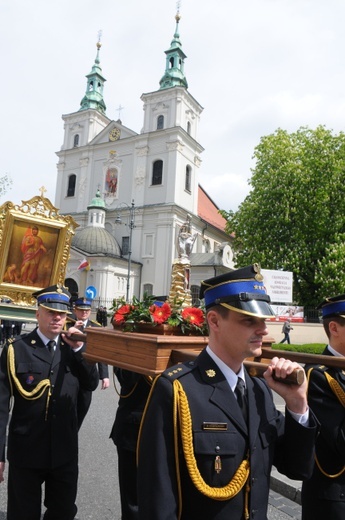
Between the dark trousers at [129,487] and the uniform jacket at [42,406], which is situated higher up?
the uniform jacket at [42,406]

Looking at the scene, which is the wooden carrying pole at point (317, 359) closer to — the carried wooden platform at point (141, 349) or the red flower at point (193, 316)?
the carried wooden platform at point (141, 349)

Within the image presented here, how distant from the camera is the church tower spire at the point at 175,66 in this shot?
141 feet

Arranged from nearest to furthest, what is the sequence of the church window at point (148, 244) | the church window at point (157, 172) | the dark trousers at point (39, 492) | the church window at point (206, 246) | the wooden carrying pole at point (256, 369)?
the wooden carrying pole at point (256, 369), the dark trousers at point (39, 492), the church window at point (148, 244), the church window at point (157, 172), the church window at point (206, 246)

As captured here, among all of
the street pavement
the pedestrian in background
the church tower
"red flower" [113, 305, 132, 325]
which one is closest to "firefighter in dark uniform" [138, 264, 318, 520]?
"red flower" [113, 305, 132, 325]

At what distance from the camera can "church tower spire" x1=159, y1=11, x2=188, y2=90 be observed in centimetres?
4303

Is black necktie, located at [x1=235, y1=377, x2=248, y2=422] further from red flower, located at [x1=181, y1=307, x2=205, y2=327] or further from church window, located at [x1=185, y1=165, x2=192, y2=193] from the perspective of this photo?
church window, located at [x1=185, y1=165, x2=192, y2=193]

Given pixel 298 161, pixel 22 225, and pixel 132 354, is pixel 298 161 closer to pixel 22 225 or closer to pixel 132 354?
pixel 22 225

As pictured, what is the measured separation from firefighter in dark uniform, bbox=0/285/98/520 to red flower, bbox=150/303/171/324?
2.47 ft

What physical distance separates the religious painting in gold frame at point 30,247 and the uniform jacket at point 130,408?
16.4 ft

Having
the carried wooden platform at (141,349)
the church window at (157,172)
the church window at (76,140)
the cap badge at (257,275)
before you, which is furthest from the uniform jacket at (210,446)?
the church window at (76,140)

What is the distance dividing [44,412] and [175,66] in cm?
→ 4724

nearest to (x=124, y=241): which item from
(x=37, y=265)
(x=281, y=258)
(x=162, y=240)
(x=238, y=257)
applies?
(x=162, y=240)

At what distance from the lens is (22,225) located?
308 inches

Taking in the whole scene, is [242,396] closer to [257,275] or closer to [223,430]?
[223,430]
